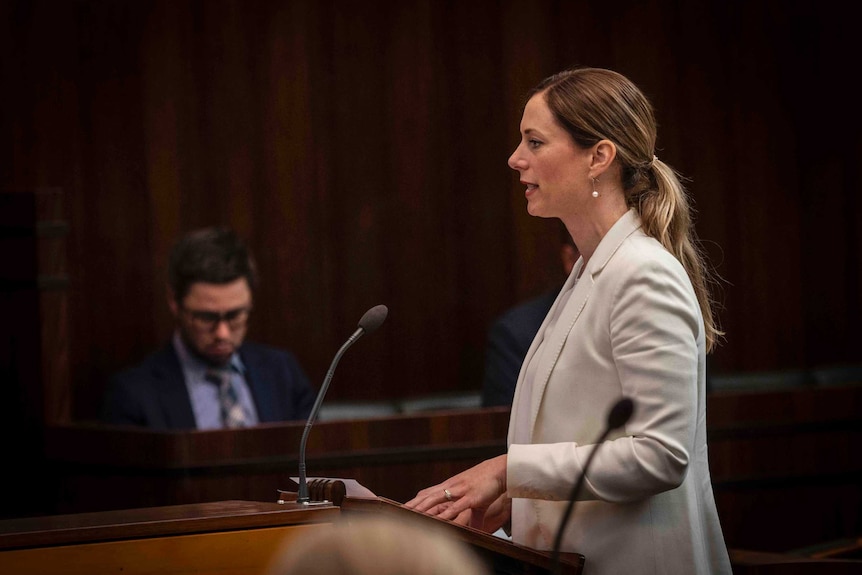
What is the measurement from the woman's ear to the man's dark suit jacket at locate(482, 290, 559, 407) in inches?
58.4

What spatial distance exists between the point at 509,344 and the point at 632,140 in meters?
1.62

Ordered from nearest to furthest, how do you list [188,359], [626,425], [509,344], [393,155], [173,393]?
[626,425] < [509,344] < [173,393] < [188,359] < [393,155]

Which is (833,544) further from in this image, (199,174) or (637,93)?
(199,174)

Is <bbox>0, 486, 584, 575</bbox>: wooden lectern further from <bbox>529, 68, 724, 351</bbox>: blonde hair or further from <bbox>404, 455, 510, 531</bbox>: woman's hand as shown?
<bbox>529, 68, 724, 351</bbox>: blonde hair

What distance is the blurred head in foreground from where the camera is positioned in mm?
1234

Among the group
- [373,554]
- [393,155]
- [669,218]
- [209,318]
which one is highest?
[393,155]

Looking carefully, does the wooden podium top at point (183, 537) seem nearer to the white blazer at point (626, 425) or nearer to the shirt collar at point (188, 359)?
the white blazer at point (626, 425)

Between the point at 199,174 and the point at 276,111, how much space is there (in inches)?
15.6

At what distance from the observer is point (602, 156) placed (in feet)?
7.75

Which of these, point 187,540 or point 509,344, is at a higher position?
point 509,344

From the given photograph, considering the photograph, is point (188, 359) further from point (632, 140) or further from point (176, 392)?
point (632, 140)

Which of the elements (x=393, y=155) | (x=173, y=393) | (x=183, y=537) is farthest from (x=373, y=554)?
(x=393, y=155)

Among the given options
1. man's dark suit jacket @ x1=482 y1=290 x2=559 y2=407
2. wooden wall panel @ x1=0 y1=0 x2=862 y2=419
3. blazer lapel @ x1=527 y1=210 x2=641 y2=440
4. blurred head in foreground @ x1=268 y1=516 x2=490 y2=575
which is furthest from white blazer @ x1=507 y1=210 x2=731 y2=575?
wooden wall panel @ x1=0 y1=0 x2=862 y2=419

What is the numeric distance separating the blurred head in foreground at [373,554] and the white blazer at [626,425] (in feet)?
3.11
